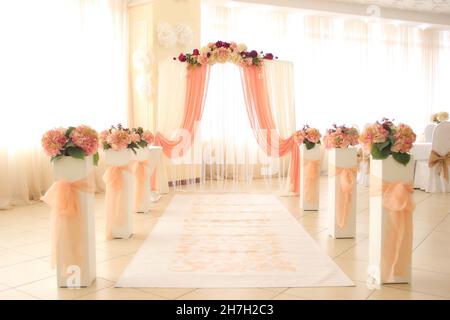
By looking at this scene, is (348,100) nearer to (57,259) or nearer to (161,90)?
(161,90)

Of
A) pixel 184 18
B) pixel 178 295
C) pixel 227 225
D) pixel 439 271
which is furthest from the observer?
pixel 184 18

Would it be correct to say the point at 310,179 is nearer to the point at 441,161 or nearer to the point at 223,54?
the point at 223,54

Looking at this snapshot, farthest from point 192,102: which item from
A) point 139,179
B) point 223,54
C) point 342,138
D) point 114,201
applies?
point 342,138

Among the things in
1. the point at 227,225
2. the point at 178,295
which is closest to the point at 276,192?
the point at 227,225

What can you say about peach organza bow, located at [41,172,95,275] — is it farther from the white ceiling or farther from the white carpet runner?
the white ceiling

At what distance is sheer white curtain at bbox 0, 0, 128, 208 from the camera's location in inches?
252

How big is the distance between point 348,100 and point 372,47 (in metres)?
1.36

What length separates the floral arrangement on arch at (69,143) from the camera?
3.13m

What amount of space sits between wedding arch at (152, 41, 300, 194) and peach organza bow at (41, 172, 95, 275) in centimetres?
383

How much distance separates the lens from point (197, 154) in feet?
23.9

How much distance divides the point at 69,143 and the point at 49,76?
162 inches

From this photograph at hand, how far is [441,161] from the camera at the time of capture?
7.48 m

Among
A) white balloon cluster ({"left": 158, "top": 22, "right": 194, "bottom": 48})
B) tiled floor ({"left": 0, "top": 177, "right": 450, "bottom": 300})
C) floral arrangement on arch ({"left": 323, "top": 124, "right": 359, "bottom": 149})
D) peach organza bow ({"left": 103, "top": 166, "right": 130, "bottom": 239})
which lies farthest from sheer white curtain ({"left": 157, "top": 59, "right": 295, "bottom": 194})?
floral arrangement on arch ({"left": 323, "top": 124, "right": 359, "bottom": 149})

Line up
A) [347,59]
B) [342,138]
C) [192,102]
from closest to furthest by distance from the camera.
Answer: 1. [342,138]
2. [192,102]
3. [347,59]
